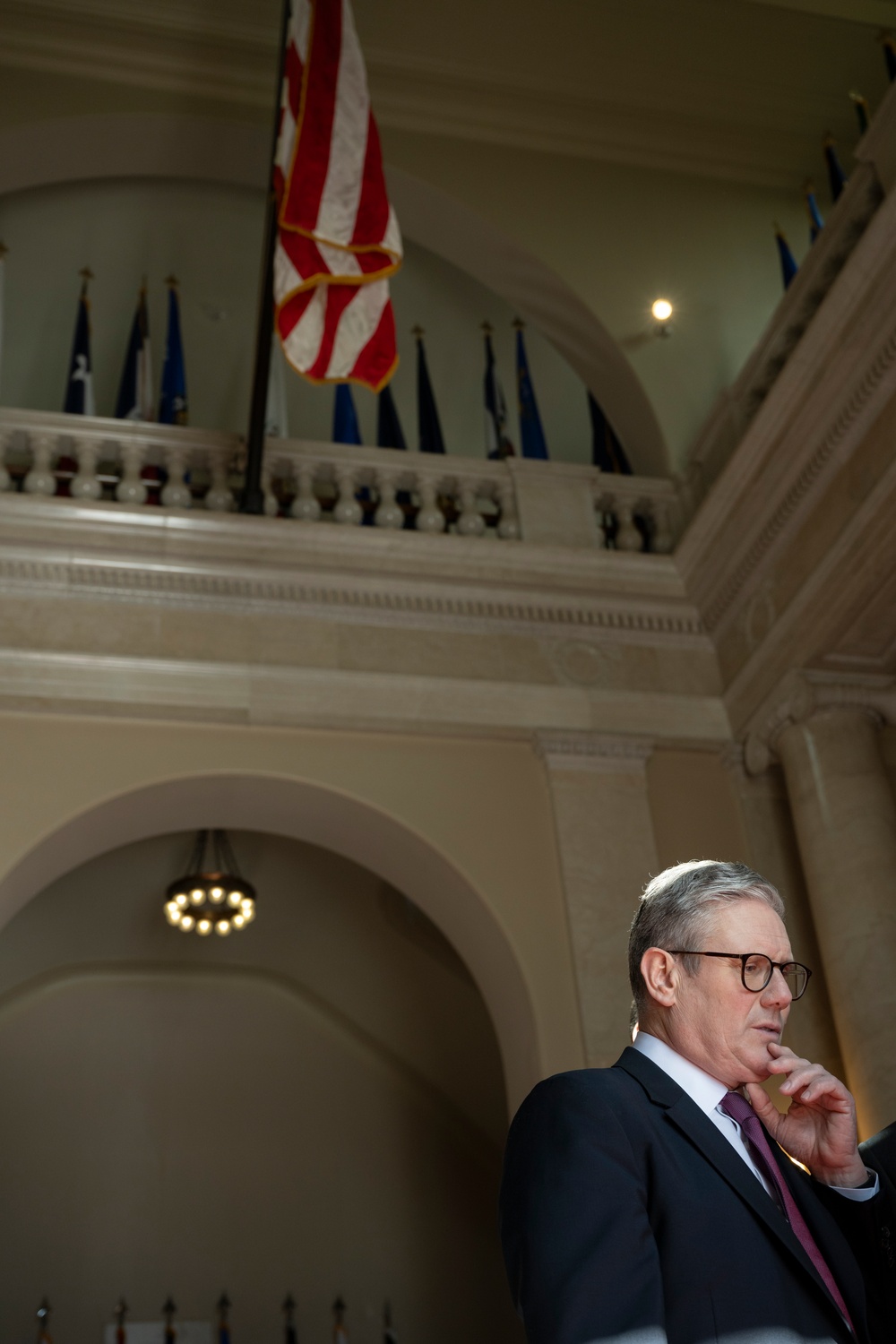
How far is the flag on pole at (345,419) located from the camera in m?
7.80

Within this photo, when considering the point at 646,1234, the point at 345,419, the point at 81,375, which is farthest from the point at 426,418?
the point at 646,1234

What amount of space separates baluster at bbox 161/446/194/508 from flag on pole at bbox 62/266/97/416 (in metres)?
0.91

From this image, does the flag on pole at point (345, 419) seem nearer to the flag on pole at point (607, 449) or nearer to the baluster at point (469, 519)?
the baluster at point (469, 519)

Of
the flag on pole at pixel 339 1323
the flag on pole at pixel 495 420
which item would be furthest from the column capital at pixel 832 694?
the flag on pole at pixel 339 1323

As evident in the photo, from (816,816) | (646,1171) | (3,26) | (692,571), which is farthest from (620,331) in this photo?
(646,1171)

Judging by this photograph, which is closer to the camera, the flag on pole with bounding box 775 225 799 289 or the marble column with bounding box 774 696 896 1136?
the marble column with bounding box 774 696 896 1136

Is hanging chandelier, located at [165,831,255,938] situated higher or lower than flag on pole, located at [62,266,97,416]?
lower

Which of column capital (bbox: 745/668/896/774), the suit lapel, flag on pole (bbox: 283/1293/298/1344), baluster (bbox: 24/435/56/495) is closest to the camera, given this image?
the suit lapel

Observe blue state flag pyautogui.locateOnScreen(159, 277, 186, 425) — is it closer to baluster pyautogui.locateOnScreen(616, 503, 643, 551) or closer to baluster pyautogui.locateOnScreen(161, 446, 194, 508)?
baluster pyautogui.locateOnScreen(161, 446, 194, 508)

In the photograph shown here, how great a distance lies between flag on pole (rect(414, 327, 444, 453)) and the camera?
8.09 metres

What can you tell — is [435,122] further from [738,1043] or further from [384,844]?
[738,1043]

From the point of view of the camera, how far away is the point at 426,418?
8.21 metres

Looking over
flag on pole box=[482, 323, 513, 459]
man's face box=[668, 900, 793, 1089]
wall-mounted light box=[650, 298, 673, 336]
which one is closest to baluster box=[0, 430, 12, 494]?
flag on pole box=[482, 323, 513, 459]

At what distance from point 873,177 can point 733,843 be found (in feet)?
9.90
